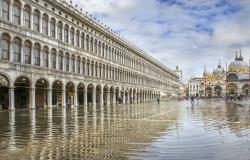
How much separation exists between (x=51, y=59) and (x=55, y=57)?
114 centimetres

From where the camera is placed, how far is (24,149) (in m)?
10.5

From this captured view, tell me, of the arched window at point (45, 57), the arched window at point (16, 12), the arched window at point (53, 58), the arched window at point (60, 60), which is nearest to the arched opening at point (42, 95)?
the arched window at point (45, 57)

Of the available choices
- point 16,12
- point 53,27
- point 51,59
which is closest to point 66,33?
point 53,27

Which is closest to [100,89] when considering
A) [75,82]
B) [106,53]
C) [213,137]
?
[106,53]

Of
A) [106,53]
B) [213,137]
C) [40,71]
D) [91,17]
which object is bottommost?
[213,137]

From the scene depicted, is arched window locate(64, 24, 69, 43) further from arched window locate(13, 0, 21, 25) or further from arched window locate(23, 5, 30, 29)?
arched window locate(13, 0, 21, 25)

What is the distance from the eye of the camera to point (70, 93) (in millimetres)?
51375

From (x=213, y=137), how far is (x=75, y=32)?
41.0m

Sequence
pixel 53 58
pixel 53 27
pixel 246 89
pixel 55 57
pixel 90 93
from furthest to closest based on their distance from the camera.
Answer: pixel 246 89, pixel 90 93, pixel 55 57, pixel 53 27, pixel 53 58

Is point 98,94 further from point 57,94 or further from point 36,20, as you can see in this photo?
point 36,20

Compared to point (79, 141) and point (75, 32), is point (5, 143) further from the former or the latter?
point (75, 32)

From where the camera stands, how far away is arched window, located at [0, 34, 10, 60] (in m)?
35.1

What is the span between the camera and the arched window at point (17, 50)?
122ft

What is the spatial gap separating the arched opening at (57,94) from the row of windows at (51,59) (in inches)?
86.2
